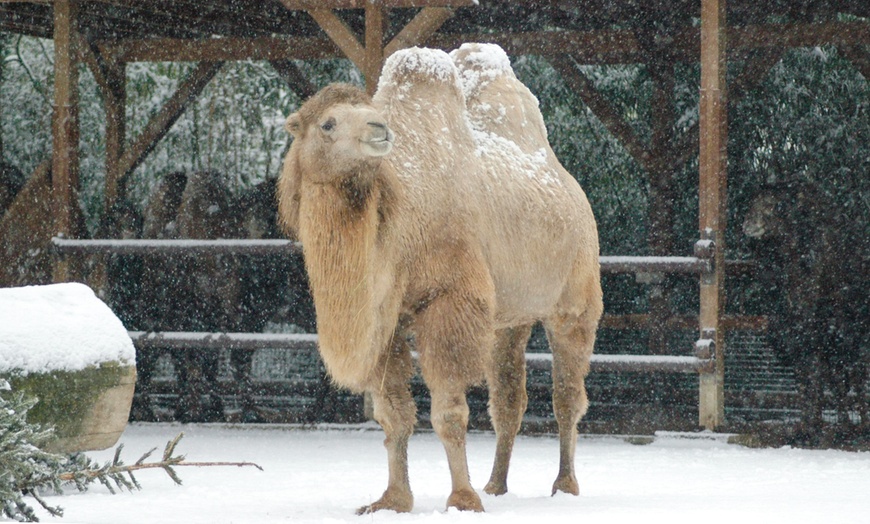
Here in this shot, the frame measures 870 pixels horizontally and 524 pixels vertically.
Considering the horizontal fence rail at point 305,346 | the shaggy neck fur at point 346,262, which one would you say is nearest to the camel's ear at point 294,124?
the shaggy neck fur at point 346,262

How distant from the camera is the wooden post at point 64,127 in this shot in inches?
399

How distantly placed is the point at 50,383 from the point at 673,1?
20.3ft

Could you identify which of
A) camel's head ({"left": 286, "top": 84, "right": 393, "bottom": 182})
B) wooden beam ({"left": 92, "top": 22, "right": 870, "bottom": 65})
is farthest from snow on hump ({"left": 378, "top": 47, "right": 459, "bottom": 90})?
wooden beam ({"left": 92, "top": 22, "right": 870, "bottom": 65})

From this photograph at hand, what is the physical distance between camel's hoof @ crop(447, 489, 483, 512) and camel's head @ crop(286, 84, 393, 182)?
132 cm

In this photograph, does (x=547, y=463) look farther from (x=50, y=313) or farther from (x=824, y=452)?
(x=50, y=313)

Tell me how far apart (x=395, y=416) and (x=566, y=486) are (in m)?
1.22

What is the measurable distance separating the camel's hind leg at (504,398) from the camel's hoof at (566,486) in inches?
9.7

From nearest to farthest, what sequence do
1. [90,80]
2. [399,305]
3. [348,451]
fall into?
[399,305], [348,451], [90,80]

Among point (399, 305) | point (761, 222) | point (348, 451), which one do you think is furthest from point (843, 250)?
point (399, 305)

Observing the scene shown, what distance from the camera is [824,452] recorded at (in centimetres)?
859

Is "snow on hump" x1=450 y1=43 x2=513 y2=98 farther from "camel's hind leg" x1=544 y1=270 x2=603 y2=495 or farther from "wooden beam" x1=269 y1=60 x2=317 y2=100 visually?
"wooden beam" x1=269 y1=60 x2=317 y2=100

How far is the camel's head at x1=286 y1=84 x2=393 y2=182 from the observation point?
5.06 metres

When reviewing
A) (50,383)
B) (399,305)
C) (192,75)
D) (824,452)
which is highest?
(192,75)

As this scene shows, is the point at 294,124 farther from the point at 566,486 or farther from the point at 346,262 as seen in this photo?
the point at 566,486
